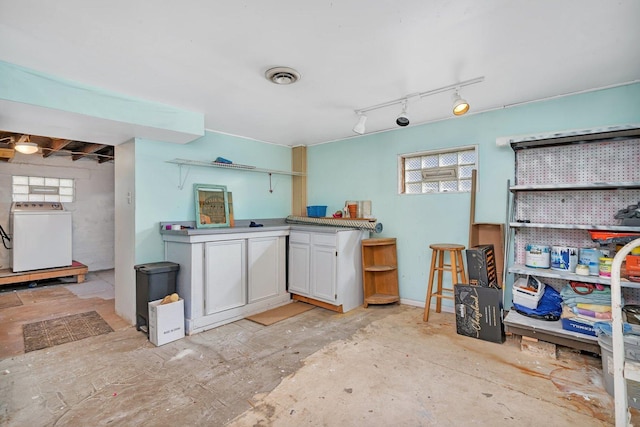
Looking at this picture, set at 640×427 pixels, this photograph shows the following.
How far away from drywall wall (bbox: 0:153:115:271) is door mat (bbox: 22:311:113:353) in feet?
10.4

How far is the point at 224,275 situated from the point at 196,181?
1.30 meters

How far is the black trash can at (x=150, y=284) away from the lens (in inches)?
120

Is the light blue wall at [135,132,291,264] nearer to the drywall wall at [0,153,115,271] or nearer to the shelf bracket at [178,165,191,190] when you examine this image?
the shelf bracket at [178,165,191,190]

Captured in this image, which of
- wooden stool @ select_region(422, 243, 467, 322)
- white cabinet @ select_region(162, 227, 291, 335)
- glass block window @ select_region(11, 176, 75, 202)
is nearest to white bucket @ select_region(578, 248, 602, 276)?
wooden stool @ select_region(422, 243, 467, 322)

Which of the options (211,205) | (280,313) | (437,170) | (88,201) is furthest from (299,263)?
(88,201)

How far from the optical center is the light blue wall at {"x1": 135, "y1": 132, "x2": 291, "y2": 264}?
3.41 meters

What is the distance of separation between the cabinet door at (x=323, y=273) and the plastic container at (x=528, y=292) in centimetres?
186

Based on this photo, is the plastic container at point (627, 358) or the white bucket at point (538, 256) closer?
the plastic container at point (627, 358)

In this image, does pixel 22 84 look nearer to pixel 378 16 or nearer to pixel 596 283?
pixel 378 16

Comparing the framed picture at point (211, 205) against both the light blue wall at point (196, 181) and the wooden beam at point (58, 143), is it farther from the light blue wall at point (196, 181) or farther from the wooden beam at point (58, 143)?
the wooden beam at point (58, 143)

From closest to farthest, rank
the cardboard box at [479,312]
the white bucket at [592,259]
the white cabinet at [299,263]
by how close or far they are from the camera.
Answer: the white bucket at [592,259] < the cardboard box at [479,312] < the white cabinet at [299,263]

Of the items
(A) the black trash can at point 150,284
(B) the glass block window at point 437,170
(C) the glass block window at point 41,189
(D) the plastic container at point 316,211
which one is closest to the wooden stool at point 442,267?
(B) the glass block window at point 437,170

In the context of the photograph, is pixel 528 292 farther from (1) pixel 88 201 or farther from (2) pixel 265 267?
(1) pixel 88 201

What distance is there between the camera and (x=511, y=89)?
2.76 m
